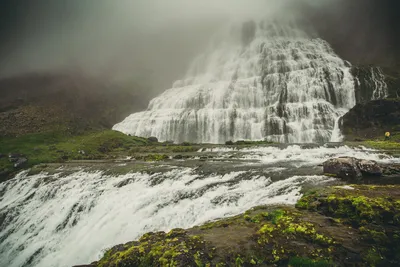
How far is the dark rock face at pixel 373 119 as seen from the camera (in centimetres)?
5338

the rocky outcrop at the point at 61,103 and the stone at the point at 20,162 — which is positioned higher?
the rocky outcrop at the point at 61,103

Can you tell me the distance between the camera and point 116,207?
1708 cm

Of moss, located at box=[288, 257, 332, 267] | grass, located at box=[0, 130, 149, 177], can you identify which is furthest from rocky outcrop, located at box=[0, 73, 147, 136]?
moss, located at box=[288, 257, 332, 267]

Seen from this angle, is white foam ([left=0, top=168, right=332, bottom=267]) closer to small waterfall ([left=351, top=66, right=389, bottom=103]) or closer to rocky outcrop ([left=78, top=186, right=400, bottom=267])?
rocky outcrop ([left=78, top=186, right=400, bottom=267])

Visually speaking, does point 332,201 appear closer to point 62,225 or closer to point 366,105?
point 62,225

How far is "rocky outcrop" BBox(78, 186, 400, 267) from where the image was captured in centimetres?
666

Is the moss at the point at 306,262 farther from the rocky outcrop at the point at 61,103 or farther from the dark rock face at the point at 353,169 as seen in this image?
the rocky outcrop at the point at 61,103

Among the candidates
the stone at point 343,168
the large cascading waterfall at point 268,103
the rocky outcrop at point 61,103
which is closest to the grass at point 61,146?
the rocky outcrop at point 61,103

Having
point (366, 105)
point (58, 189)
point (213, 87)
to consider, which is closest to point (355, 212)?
point (58, 189)

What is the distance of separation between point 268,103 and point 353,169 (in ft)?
211

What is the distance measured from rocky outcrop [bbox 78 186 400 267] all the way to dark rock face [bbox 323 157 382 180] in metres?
7.28

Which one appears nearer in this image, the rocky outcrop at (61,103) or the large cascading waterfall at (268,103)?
the large cascading waterfall at (268,103)

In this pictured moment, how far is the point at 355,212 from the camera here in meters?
8.64

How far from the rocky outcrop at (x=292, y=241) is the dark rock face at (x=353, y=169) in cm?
728
